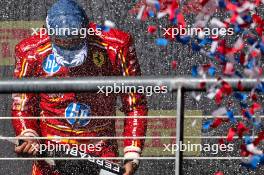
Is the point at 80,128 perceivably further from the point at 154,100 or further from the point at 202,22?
the point at 202,22

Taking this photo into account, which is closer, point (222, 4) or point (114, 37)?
point (222, 4)

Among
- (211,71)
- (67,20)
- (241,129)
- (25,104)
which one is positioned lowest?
(241,129)

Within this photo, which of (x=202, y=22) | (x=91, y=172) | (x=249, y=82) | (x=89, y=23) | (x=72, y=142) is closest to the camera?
(x=202, y=22)

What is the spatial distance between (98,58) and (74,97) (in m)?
0.27

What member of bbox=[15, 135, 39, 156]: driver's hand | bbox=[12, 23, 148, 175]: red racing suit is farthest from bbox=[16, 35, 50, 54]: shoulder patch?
bbox=[15, 135, 39, 156]: driver's hand

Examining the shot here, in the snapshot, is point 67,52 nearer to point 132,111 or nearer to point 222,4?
point 132,111

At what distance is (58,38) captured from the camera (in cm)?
411

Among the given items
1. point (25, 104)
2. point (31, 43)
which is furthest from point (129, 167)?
point (31, 43)

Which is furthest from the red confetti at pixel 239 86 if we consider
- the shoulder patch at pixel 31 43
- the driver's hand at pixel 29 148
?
the shoulder patch at pixel 31 43

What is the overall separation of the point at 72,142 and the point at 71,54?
1.58 ft

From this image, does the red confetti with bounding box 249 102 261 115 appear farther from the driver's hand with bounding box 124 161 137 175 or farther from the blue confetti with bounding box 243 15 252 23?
A: the driver's hand with bounding box 124 161 137 175

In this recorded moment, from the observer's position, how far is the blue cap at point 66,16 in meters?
4.06

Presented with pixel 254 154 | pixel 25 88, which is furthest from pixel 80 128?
pixel 254 154

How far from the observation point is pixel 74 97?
408 cm
